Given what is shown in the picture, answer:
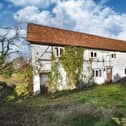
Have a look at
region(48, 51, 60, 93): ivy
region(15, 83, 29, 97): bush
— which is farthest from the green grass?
region(48, 51, 60, 93): ivy

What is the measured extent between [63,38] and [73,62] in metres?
2.78

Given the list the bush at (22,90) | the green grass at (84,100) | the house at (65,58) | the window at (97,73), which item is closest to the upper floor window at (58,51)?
the house at (65,58)

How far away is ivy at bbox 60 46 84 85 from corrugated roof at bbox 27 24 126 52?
29.8 inches

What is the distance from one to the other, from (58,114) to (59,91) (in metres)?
13.7

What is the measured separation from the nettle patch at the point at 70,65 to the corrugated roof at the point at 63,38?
3.00ft

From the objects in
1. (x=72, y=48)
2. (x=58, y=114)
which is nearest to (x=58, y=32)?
(x=72, y=48)

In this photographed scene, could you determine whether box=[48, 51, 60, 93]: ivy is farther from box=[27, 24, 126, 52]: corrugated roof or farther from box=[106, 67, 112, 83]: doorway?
box=[106, 67, 112, 83]: doorway

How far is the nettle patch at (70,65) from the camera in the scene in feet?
82.6

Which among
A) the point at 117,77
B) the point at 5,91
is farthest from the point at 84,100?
the point at 117,77

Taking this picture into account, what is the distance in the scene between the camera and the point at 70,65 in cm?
2670

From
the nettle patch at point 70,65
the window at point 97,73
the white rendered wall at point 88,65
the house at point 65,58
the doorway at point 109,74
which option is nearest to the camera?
the white rendered wall at point 88,65

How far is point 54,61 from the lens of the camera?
996 inches

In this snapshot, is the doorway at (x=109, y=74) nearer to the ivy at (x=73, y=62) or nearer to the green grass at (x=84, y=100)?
the ivy at (x=73, y=62)

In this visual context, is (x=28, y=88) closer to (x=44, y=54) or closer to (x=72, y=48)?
(x=44, y=54)
